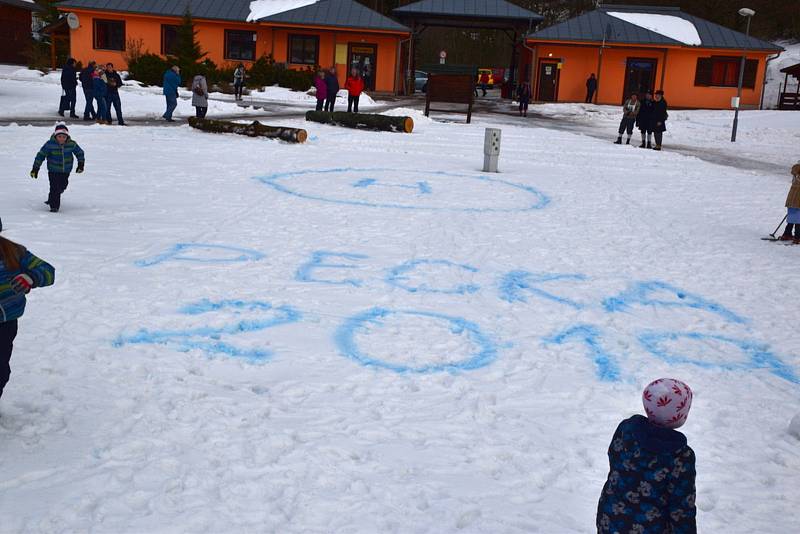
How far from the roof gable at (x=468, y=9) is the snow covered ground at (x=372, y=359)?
34.3m

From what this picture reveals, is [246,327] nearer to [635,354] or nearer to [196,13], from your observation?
[635,354]

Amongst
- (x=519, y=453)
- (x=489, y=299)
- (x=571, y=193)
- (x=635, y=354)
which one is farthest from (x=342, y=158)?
(x=519, y=453)

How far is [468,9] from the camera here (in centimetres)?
4469

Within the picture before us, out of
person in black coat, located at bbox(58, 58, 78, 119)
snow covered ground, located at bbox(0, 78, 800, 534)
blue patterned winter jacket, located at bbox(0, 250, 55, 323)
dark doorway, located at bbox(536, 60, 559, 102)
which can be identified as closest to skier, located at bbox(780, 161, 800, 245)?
snow covered ground, located at bbox(0, 78, 800, 534)

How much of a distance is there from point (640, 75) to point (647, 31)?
231cm

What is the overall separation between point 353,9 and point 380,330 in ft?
131

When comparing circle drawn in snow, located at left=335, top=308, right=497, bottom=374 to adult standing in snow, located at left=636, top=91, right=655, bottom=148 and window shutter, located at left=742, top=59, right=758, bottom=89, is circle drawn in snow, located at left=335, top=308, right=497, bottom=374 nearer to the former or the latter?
adult standing in snow, located at left=636, top=91, right=655, bottom=148

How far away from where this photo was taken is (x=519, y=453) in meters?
4.37

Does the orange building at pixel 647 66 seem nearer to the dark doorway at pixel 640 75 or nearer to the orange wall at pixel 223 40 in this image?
the dark doorway at pixel 640 75

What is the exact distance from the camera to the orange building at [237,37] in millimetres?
42969

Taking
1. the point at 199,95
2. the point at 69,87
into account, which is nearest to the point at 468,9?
the point at 199,95

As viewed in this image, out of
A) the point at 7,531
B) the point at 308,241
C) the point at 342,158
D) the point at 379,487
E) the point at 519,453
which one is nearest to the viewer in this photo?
the point at 7,531

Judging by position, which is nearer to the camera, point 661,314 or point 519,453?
point 519,453

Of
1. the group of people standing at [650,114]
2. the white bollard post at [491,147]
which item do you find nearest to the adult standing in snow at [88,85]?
the white bollard post at [491,147]
